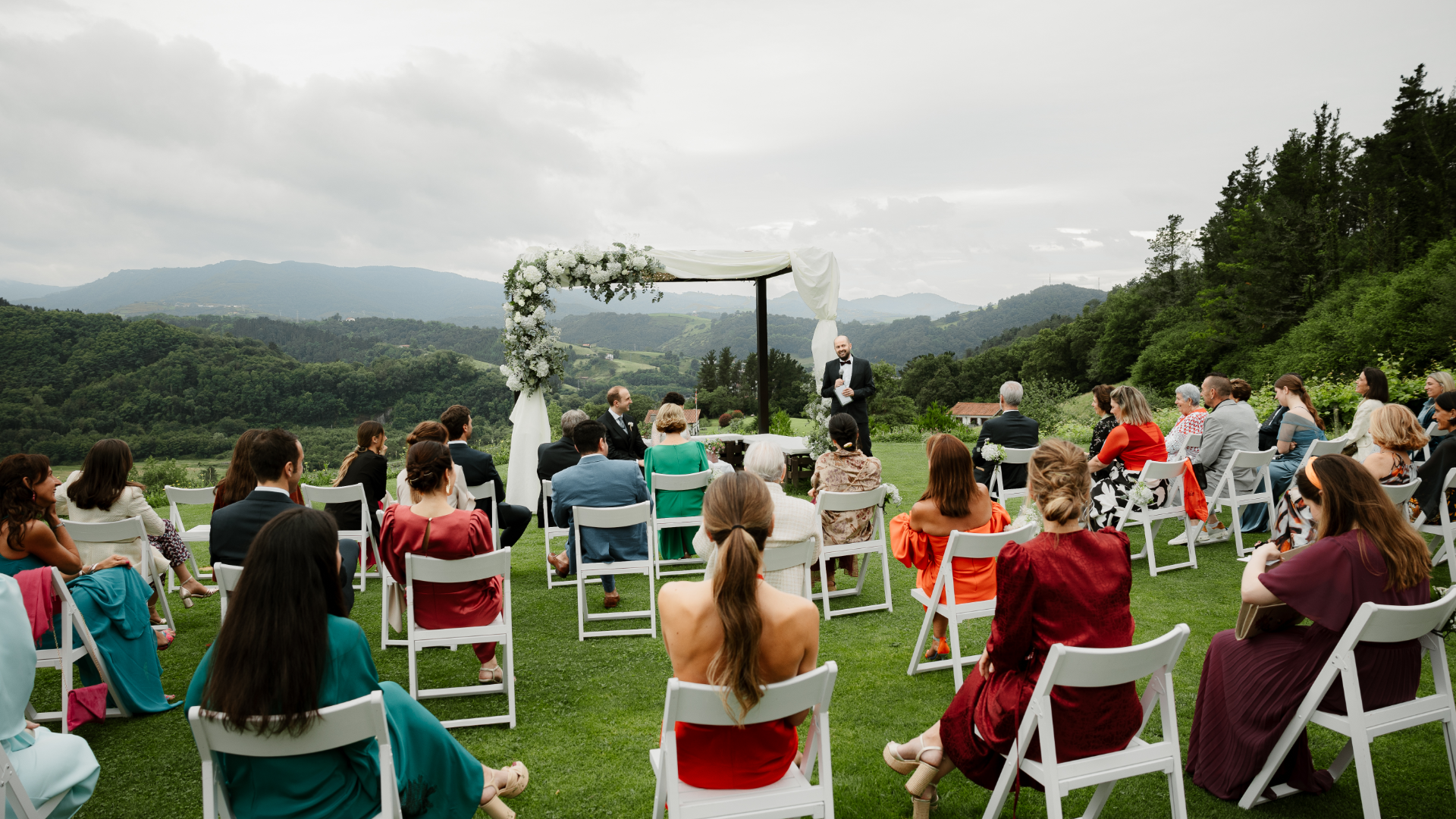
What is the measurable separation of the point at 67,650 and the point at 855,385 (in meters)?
7.02

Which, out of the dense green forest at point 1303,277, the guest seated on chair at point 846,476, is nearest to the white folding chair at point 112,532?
the guest seated on chair at point 846,476

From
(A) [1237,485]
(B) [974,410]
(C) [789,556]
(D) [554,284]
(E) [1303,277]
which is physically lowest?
(B) [974,410]

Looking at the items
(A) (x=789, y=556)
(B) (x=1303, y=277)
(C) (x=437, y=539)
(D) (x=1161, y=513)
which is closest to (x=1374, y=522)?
(A) (x=789, y=556)

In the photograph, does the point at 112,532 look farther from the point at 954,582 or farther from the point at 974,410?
the point at 974,410

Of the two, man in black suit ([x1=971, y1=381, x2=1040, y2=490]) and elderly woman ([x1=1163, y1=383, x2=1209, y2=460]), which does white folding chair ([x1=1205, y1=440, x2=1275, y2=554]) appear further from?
man in black suit ([x1=971, y1=381, x2=1040, y2=490])

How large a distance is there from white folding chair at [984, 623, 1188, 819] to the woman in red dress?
8.30ft

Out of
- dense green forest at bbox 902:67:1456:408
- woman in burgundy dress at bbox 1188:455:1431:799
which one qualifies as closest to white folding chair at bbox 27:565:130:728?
woman in burgundy dress at bbox 1188:455:1431:799

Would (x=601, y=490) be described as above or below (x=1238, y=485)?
above

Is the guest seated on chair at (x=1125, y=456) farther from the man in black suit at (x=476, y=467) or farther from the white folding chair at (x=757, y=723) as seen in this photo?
the white folding chair at (x=757, y=723)

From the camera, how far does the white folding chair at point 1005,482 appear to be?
19.0ft

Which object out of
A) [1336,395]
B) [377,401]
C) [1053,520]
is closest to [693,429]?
[1053,520]

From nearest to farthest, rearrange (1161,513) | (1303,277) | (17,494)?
(17,494) < (1161,513) < (1303,277)

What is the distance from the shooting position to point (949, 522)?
3.88 meters

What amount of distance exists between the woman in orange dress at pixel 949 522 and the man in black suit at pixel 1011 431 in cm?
246
